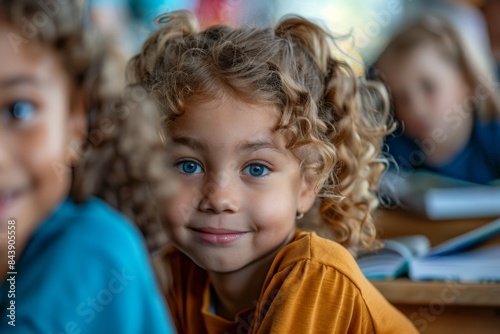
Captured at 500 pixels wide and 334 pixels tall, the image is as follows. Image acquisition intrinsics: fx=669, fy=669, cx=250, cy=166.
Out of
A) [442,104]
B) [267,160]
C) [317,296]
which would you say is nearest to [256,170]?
[267,160]

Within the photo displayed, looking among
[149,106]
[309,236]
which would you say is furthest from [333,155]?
[149,106]

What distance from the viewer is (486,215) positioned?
3.72 ft

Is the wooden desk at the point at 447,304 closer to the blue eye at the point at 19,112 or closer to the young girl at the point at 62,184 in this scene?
the young girl at the point at 62,184

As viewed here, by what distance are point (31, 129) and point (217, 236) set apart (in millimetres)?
238

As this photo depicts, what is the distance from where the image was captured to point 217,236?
69 cm

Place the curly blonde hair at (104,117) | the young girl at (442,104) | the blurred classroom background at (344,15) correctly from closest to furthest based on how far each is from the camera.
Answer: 1. the curly blonde hair at (104,117)
2. the blurred classroom background at (344,15)
3. the young girl at (442,104)

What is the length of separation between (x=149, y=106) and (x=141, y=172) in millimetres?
204

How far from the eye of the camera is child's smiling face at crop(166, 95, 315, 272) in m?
0.66

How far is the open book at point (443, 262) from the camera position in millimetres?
854

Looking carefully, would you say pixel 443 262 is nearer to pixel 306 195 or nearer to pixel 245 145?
pixel 306 195

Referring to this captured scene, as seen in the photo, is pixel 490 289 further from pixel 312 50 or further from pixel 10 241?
pixel 10 241

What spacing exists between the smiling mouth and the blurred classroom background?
0.77 ft

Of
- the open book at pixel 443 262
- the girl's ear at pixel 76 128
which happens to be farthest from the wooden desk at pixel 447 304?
the girl's ear at pixel 76 128

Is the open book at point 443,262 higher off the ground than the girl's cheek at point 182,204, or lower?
lower
